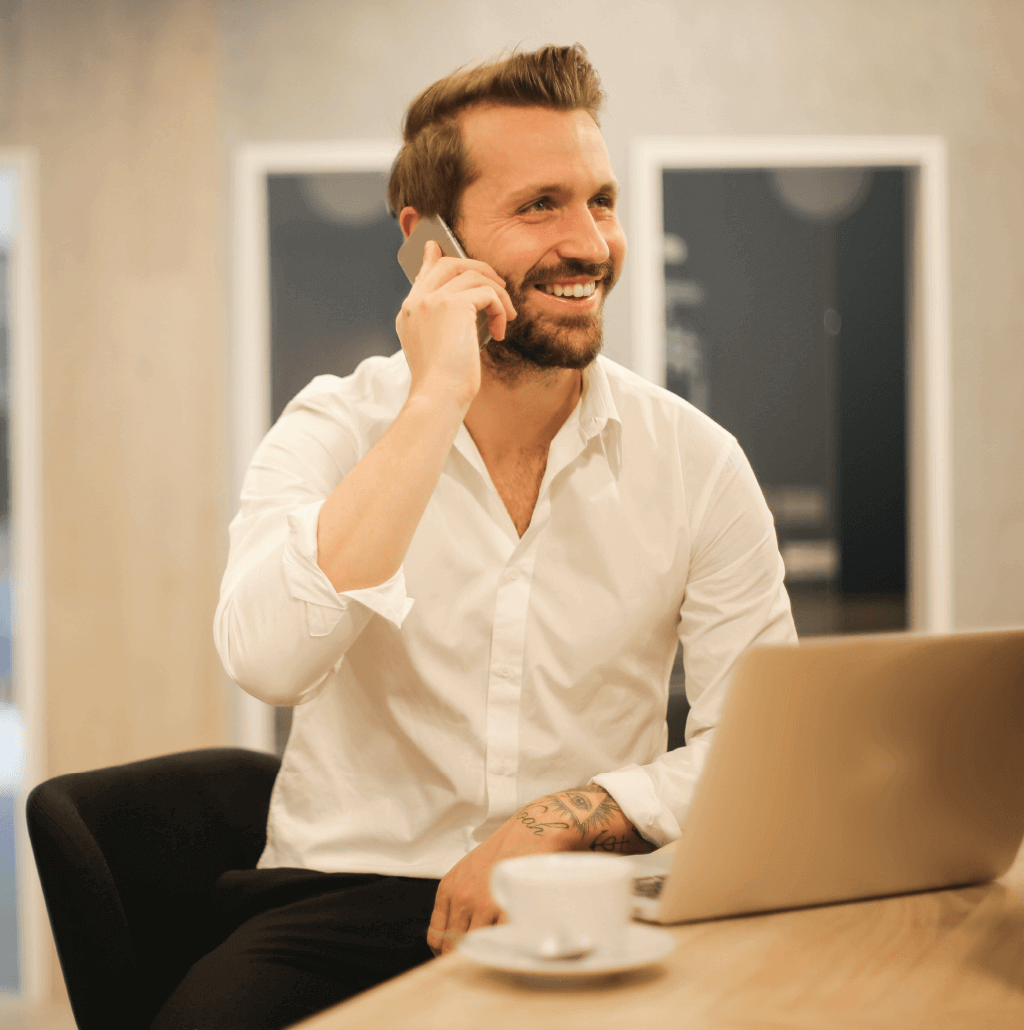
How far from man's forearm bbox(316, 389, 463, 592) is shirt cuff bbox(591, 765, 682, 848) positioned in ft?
1.22

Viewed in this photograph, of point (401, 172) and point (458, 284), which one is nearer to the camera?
point (458, 284)

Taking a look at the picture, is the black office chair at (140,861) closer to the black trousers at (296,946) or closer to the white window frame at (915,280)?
the black trousers at (296,946)

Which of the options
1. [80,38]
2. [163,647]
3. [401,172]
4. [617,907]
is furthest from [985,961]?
[80,38]

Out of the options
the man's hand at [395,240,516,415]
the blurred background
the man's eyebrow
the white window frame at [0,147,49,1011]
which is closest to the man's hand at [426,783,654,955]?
the man's hand at [395,240,516,415]

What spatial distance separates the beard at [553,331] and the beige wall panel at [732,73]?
Answer: 4.58 ft

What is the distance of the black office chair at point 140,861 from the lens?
1206 millimetres

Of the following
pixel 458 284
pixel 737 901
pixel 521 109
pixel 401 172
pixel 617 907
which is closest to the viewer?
pixel 617 907

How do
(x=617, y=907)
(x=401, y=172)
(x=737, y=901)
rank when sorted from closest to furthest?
(x=617, y=907)
(x=737, y=901)
(x=401, y=172)

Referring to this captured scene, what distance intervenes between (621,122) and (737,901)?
253 cm

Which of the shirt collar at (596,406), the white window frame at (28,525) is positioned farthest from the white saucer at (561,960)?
the white window frame at (28,525)

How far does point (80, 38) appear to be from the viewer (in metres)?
2.97

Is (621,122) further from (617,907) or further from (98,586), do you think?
(617,907)

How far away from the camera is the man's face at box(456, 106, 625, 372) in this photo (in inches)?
61.7

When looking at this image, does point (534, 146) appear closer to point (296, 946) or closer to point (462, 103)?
point (462, 103)
